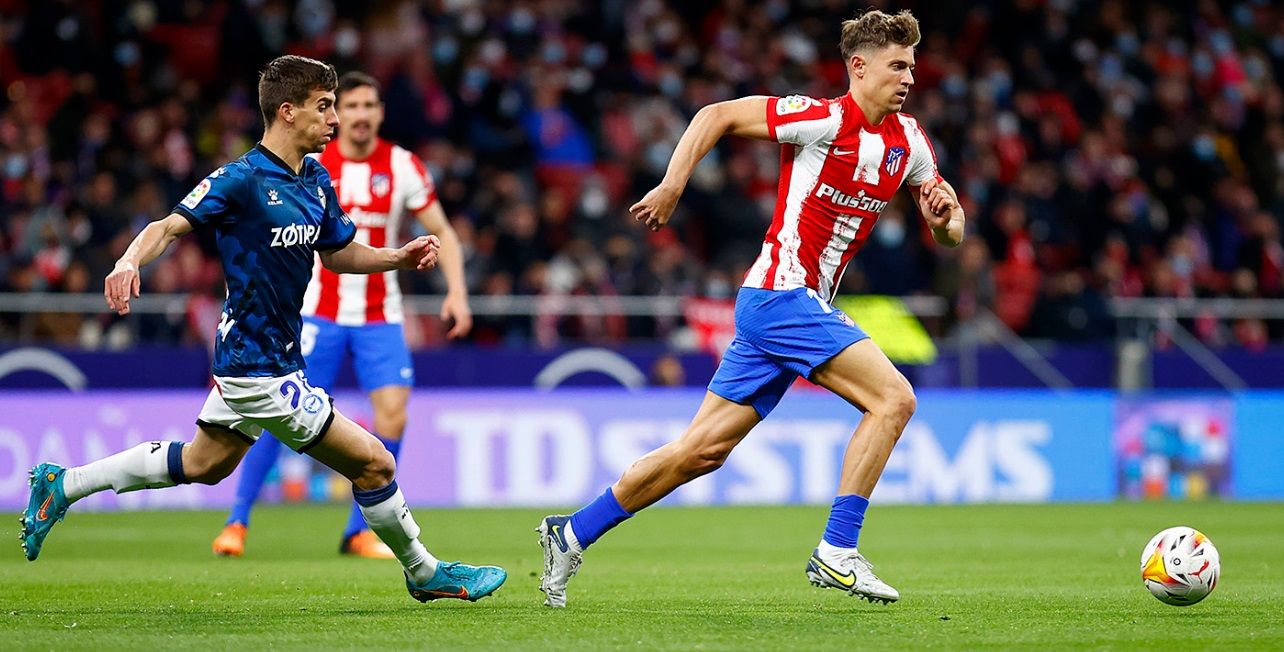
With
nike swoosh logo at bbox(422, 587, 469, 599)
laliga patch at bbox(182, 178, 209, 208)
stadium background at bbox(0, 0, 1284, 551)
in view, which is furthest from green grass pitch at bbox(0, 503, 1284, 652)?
stadium background at bbox(0, 0, 1284, 551)

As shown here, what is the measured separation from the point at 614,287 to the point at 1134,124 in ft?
28.7

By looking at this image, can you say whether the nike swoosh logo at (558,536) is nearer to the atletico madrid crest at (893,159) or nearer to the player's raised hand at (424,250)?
the player's raised hand at (424,250)

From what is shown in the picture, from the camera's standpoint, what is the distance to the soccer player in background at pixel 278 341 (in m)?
6.46

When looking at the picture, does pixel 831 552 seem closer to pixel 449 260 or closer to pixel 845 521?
pixel 845 521

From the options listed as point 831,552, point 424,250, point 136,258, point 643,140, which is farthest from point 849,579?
point 643,140

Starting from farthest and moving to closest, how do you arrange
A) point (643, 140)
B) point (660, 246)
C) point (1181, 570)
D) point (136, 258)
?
point (643, 140) → point (660, 246) → point (1181, 570) → point (136, 258)

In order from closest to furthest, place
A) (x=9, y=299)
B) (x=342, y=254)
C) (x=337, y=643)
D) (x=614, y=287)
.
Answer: (x=337, y=643)
(x=342, y=254)
(x=9, y=299)
(x=614, y=287)

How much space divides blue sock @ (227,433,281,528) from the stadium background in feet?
15.3

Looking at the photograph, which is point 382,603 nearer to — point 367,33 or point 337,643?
point 337,643

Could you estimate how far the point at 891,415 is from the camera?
7133 mm

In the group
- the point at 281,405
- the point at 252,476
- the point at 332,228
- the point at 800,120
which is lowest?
the point at 252,476

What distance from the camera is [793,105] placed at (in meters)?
7.23

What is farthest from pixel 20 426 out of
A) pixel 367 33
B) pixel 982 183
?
pixel 982 183

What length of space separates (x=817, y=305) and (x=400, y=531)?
1951 millimetres
